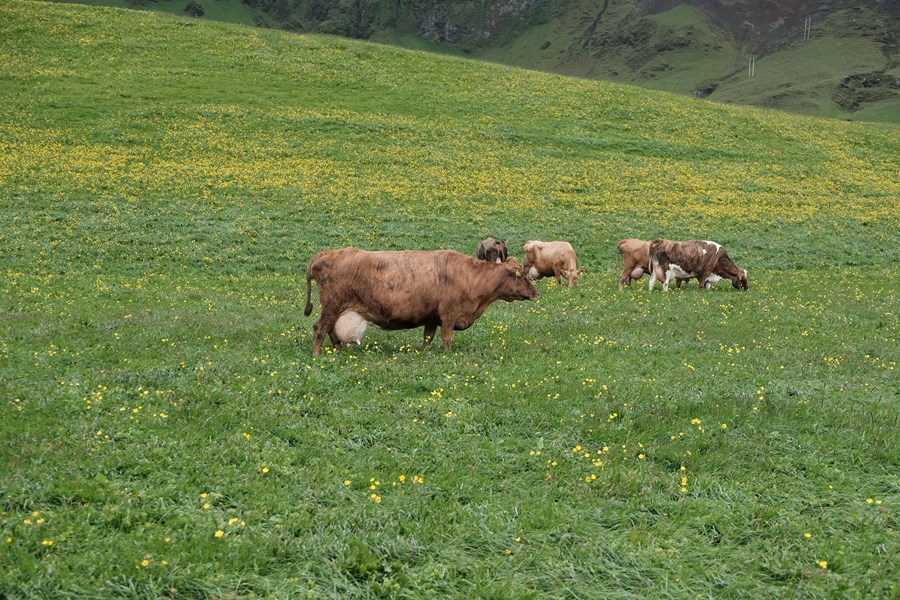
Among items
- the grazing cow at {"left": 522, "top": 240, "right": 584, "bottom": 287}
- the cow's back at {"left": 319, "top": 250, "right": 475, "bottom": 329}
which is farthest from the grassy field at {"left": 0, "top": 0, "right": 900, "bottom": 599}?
the grazing cow at {"left": 522, "top": 240, "right": 584, "bottom": 287}

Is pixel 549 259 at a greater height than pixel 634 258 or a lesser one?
lesser

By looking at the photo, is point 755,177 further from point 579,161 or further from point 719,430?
point 719,430

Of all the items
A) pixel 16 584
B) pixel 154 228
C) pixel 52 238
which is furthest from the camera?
pixel 154 228

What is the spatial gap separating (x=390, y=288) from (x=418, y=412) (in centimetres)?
382

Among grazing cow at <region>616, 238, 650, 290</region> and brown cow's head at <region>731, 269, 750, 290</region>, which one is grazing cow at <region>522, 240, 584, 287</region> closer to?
grazing cow at <region>616, 238, 650, 290</region>

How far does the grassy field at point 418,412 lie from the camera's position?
6.62 m

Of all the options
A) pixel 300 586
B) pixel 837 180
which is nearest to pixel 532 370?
pixel 300 586

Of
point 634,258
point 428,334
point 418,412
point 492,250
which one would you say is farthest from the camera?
point 492,250

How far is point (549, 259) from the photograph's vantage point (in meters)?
26.6

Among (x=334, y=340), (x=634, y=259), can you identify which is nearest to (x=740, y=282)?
(x=634, y=259)

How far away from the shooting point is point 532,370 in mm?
12789

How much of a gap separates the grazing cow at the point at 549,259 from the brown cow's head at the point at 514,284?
33.7 feet

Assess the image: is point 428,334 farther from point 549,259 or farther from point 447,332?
point 549,259

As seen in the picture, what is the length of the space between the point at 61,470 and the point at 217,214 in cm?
2691
